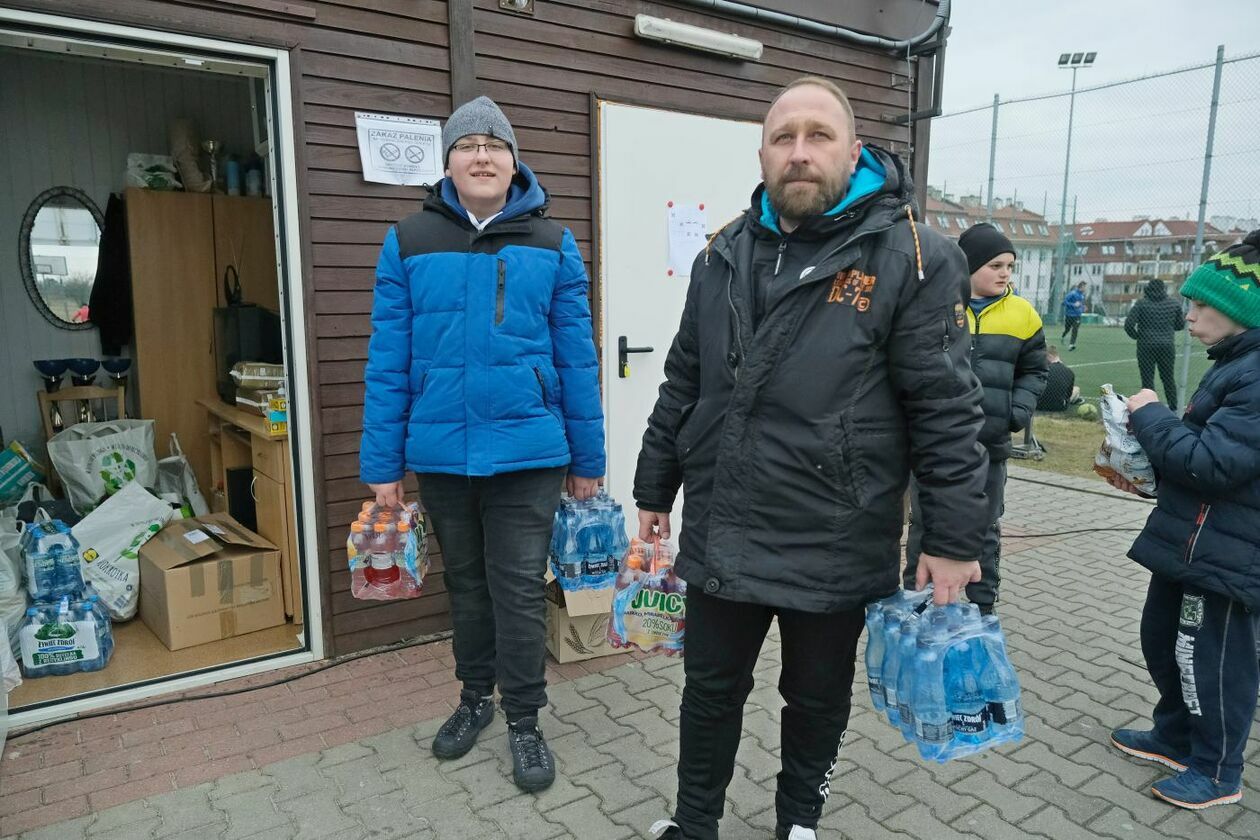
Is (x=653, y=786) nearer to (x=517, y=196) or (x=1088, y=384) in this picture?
(x=517, y=196)

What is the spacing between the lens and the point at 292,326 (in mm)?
3305

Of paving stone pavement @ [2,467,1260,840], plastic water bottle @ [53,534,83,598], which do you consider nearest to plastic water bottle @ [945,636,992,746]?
paving stone pavement @ [2,467,1260,840]

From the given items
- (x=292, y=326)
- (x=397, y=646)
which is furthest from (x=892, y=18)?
(x=397, y=646)

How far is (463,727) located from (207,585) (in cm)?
160

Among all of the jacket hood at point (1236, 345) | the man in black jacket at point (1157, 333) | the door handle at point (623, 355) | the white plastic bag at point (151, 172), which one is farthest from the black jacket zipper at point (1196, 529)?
the man in black jacket at point (1157, 333)

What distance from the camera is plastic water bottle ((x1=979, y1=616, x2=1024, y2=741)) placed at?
1.97 metres

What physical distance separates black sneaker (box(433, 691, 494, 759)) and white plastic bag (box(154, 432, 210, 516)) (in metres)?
2.78

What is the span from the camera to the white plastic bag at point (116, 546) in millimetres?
3812

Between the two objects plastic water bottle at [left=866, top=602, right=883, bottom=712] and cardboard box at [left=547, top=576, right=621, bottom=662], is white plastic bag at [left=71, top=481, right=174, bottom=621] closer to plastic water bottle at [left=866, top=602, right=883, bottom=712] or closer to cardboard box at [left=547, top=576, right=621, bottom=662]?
cardboard box at [left=547, top=576, right=621, bottom=662]

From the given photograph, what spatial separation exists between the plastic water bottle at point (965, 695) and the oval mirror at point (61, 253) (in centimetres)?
536

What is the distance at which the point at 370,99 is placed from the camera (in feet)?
10.9

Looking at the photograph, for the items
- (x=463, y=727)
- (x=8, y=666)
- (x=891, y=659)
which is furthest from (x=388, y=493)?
(x=8, y=666)

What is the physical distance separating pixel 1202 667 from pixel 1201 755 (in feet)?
0.99

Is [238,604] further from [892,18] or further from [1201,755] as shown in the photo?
[892,18]
